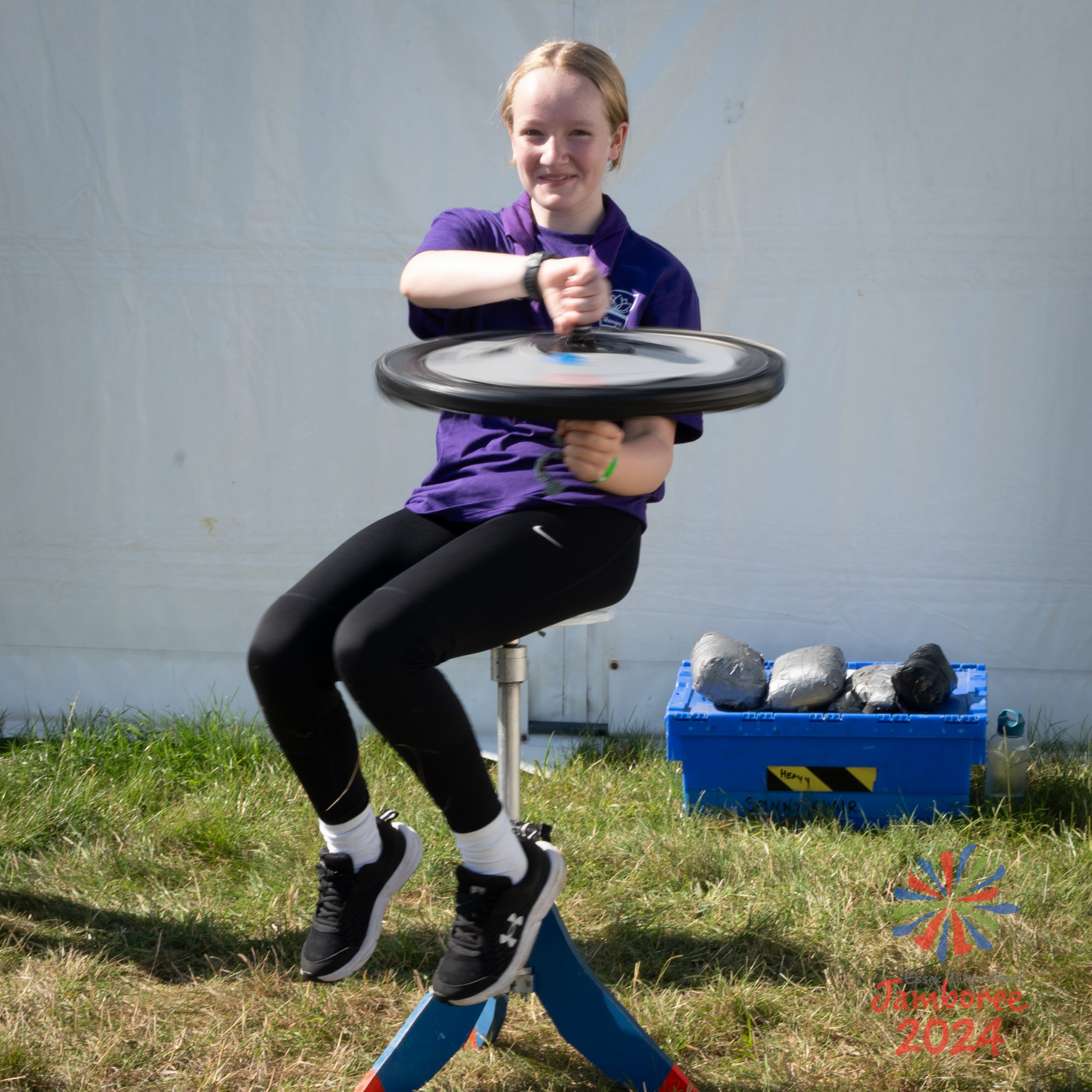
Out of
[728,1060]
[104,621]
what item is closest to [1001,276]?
[728,1060]

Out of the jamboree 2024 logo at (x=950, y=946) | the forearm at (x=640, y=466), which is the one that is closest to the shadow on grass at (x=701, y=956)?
the jamboree 2024 logo at (x=950, y=946)

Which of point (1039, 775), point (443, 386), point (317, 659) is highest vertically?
point (443, 386)

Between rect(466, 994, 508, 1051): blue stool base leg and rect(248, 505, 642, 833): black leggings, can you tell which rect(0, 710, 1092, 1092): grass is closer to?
rect(466, 994, 508, 1051): blue stool base leg

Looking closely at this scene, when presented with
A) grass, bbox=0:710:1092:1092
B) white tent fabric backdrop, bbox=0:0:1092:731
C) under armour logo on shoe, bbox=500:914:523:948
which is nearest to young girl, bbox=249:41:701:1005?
under armour logo on shoe, bbox=500:914:523:948

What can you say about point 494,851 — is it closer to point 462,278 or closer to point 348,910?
point 348,910

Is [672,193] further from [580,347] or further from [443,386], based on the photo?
[443,386]

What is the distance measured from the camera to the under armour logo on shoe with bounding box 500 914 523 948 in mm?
1662

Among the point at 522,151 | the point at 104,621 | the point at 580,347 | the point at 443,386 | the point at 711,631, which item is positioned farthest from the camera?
the point at 104,621

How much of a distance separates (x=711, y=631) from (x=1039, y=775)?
979mm

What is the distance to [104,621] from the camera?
3.74 m

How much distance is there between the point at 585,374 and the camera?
1539 millimetres

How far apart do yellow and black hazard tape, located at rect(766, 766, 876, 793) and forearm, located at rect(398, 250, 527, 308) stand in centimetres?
160

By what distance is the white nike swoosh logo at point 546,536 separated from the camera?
169 cm

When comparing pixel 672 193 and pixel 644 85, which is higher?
pixel 644 85
